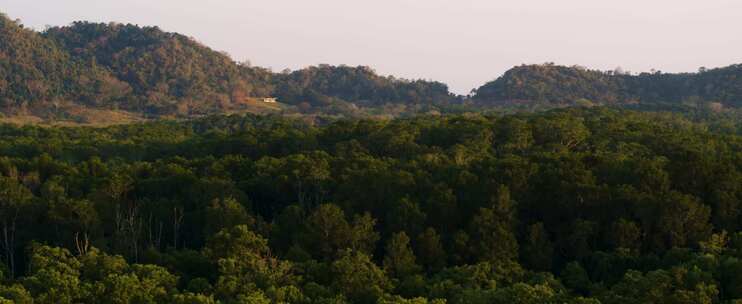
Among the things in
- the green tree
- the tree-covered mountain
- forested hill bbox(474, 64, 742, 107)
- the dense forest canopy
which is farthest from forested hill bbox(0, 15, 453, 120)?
the green tree

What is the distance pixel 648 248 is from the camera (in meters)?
33.2

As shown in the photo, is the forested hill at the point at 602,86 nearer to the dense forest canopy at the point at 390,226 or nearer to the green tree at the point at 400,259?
the dense forest canopy at the point at 390,226

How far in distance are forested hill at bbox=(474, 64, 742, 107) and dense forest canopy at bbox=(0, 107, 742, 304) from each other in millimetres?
90574

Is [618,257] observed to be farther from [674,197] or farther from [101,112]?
[101,112]

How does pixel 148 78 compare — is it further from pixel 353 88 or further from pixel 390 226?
pixel 390 226

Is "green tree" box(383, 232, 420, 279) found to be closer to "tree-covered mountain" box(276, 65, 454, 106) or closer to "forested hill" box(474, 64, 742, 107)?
"forested hill" box(474, 64, 742, 107)

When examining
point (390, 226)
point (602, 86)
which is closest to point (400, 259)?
point (390, 226)

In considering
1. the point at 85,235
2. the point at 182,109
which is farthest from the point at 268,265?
the point at 182,109

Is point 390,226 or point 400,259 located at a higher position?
point 390,226

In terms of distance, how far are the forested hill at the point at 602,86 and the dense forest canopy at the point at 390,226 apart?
90.6m

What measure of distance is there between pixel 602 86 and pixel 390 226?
124834 millimetres

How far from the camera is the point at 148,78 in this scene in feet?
511

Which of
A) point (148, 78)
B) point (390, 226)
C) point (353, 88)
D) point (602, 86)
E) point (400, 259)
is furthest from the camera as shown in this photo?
point (353, 88)

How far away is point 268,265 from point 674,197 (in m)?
16.7
